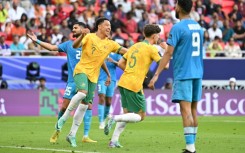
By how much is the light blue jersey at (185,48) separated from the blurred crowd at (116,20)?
1750 cm

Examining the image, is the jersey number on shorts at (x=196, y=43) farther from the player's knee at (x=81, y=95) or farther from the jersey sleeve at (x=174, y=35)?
the player's knee at (x=81, y=95)

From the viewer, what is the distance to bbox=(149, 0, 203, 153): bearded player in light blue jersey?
14.0 m

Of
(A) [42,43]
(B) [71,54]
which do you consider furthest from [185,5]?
(B) [71,54]

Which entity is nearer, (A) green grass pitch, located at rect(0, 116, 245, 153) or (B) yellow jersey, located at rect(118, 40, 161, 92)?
(A) green grass pitch, located at rect(0, 116, 245, 153)

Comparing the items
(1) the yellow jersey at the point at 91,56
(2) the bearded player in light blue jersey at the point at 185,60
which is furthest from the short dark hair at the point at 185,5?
(1) the yellow jersey at the point at 91,56

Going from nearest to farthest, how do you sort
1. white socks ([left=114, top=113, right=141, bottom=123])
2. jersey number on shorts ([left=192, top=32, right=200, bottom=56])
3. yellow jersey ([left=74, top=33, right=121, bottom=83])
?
jersey number on shorts ([left=192, top=32, right=200, bottom=56]) < white socks ([left=114, top=113, right=141, bottom=123]) < yellow jersey ([left=74, top=33, right=121, bottom=83])

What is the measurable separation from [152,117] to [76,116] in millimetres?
12450

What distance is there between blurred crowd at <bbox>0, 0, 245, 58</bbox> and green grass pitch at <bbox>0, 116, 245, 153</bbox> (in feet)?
18.2

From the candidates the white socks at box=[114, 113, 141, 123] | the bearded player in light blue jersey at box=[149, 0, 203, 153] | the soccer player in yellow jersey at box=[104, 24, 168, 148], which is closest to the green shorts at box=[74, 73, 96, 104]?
the soccer player in yellow jersey at box=[104, 24, 168, 148]

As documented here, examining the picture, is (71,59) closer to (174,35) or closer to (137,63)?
(137,63)

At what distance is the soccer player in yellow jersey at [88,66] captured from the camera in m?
16.9

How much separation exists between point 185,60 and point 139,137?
5.76 m

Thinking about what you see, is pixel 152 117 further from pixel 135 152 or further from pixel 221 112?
pixel 135 152

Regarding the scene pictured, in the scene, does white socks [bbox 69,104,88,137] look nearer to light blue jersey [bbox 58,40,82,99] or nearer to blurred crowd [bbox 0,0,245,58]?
light blue jersey [bbox 58,40,82,99]
